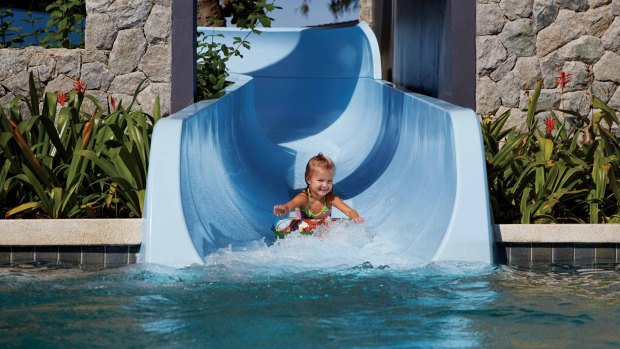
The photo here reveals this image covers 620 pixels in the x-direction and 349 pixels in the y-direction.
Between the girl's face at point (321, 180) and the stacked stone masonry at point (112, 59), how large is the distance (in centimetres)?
238

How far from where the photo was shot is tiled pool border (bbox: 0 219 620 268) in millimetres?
4648

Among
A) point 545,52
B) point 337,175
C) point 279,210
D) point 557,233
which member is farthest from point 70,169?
point 545,52

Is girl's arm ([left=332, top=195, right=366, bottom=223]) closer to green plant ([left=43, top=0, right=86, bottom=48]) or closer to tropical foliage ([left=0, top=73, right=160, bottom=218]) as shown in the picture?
tropical foliage ([left=0, top=73, right=160, bottom=218])

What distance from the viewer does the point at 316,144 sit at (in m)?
9.80

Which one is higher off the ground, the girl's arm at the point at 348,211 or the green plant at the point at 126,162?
the green plant at the point at 126,162

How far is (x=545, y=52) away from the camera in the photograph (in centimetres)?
764

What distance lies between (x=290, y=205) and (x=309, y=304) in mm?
2107

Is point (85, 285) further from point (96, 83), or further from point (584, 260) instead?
point (96, 83)

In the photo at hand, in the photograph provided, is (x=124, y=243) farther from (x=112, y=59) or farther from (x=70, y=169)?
(x=112, y=59)

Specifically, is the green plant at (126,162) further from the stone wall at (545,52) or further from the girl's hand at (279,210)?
the stone wall at (545,52)

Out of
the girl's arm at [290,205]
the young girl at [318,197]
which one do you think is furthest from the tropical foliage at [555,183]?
the girl's arm at [290,205]

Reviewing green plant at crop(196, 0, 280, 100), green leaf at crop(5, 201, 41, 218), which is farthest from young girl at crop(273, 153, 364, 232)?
green plant at crop(196, 0, 280, 100)

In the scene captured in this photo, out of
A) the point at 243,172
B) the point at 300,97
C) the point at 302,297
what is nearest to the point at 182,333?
the point at 302,297

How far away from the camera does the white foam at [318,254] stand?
425cm
